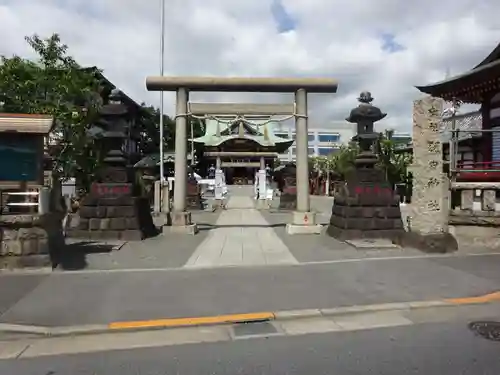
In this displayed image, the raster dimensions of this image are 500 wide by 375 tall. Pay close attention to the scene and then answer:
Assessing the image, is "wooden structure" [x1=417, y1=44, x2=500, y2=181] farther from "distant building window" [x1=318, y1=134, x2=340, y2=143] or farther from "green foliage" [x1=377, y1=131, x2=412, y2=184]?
"distant building window" [x1=318, y1=134, x2=340, y2=143]

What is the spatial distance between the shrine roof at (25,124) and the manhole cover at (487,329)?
883 centimetres

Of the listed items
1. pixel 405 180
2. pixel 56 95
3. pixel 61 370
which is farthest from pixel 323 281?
pixel 405 180

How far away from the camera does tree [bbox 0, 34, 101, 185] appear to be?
46.8 ft

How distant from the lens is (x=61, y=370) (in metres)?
4.31

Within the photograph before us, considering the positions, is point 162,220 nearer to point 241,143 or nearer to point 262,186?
point 262,186

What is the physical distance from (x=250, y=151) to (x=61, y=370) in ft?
130

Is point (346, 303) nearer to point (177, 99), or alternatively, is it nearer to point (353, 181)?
point (353, 181)

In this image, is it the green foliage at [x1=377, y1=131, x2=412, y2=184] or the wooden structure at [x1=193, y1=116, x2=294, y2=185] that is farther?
the wooden structure at [x1=193, y1=116, x2=294, y2=185]

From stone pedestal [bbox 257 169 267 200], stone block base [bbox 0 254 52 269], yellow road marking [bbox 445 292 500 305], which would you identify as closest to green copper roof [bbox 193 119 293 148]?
stone pedestal [bbox 257 169 267 200]


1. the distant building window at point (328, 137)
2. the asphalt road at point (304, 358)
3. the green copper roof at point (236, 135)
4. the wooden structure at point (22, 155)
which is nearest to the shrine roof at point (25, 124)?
the wooden structure at point (22, 155)

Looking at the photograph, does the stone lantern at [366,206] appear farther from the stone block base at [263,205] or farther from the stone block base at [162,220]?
the stone block base at [263,205]

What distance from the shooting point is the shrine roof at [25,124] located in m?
9.52

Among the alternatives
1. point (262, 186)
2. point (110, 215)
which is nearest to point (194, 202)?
point (262, 186)

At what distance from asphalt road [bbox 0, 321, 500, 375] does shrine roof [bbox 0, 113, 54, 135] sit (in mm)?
6290
